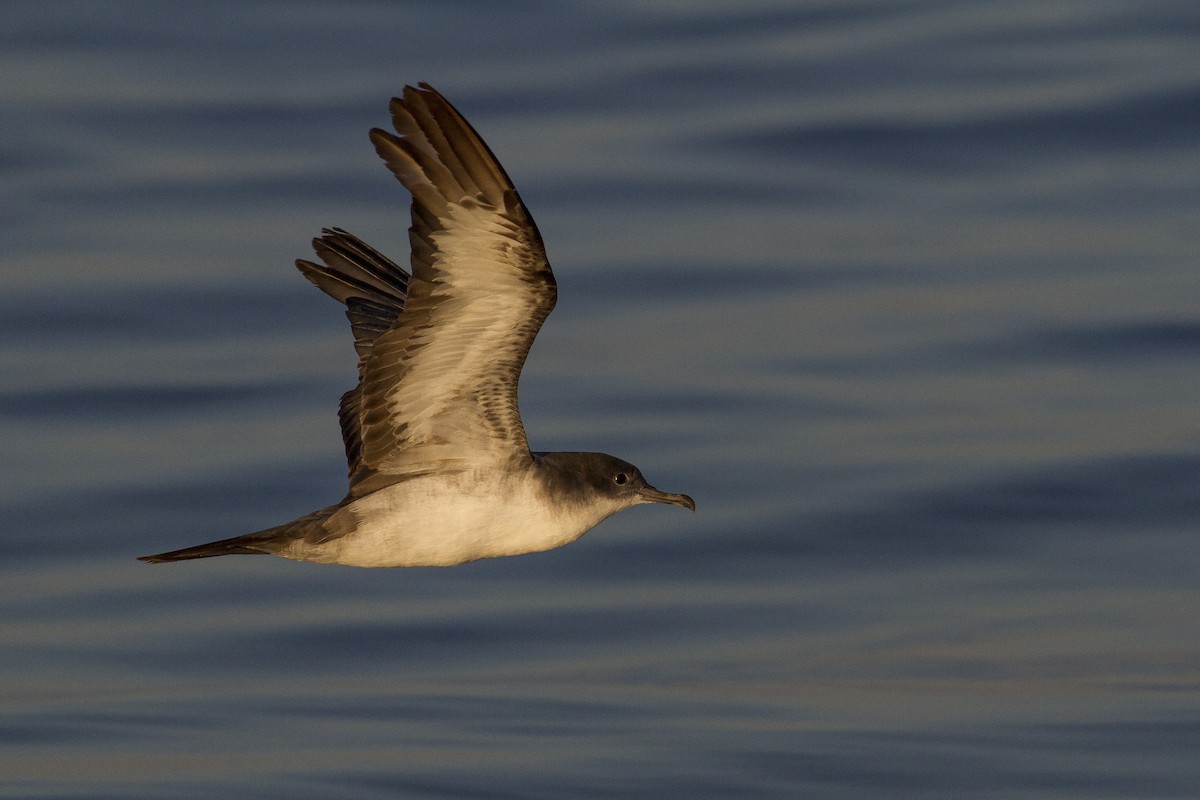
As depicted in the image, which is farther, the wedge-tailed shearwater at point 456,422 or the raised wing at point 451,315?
the wedge-tailed shearwater at point 456,422

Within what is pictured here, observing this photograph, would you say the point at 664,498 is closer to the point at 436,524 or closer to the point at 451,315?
the point at 436,524

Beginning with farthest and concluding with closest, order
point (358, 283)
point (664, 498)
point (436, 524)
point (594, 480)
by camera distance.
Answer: point (358, 283)
point (664, 498)
point (594, 480)
point (436, 524)

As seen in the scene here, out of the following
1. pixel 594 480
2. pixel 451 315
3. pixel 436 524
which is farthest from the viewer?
pixel 594 480

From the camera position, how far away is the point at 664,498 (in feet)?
42.9

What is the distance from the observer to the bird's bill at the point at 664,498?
12897 mm

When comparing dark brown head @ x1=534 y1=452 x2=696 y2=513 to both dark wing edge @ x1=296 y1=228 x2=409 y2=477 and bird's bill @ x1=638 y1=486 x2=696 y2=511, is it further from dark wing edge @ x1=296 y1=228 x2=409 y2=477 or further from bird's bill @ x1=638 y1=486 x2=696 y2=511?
dark wing edge @ x1=296 y1=228 x2=409 y2=477

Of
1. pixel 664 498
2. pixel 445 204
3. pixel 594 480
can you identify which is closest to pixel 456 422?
pixel 594 480

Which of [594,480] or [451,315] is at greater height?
[451,315]

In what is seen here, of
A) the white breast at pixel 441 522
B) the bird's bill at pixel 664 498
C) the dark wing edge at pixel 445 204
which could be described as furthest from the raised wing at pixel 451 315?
the bird's bill at pixel 664 498

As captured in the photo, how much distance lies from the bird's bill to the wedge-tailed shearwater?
0.12 ft

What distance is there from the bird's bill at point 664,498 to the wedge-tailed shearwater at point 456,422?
0.12ft

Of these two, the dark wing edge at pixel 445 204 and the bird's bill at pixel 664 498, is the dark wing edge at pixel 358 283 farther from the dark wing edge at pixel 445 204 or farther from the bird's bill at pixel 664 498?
the dark wing edge at pixel 445 204

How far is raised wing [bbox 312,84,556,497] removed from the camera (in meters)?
10.6

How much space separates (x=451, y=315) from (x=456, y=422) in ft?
2.56
